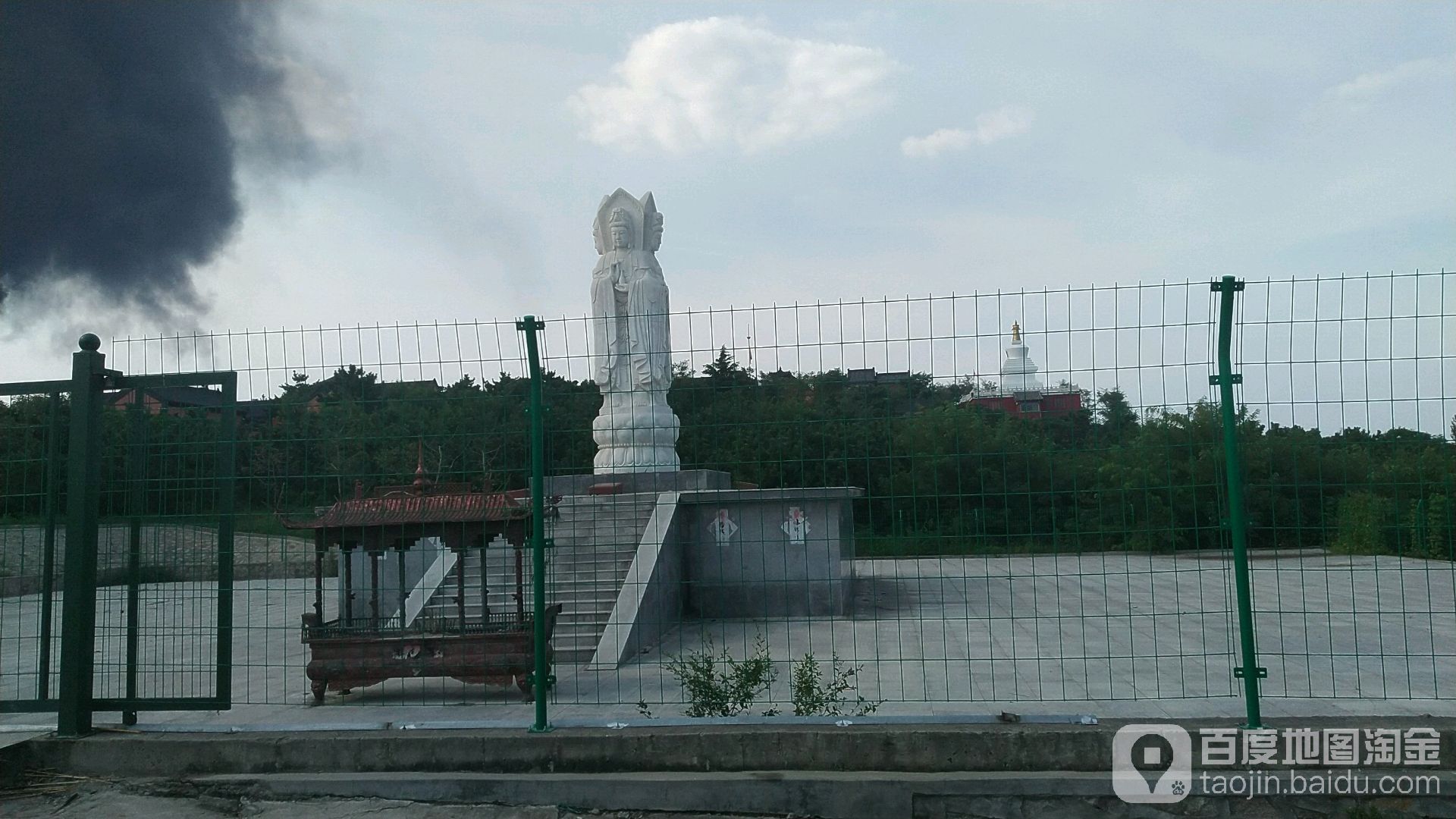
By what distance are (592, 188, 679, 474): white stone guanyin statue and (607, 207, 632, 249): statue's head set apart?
1cm

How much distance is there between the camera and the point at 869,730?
5055 millimetres

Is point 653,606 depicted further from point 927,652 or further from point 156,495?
point 156,495

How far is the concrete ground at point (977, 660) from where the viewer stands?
6.05 metres

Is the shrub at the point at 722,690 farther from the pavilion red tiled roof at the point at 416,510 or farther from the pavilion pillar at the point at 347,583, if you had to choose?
the pavilion pillar at the point at 347,583

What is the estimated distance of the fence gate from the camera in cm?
576

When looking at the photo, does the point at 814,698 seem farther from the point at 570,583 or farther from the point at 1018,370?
the point at 570,583

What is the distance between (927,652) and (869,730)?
4325 millimetres

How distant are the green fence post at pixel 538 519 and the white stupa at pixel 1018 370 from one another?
2480mm

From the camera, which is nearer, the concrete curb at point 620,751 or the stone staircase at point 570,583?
the concrete curb at point 620,751

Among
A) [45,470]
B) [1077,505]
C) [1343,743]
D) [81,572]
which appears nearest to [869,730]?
[1077,505]

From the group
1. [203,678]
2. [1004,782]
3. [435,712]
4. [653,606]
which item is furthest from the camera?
[653,606]

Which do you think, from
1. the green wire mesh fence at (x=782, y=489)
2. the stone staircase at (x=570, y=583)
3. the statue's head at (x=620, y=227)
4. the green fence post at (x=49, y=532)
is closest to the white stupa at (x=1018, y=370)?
the green wire mesh fence at (x=782, y=489)

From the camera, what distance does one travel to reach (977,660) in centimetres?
707

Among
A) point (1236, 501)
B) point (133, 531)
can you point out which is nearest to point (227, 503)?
point (133, 531)
